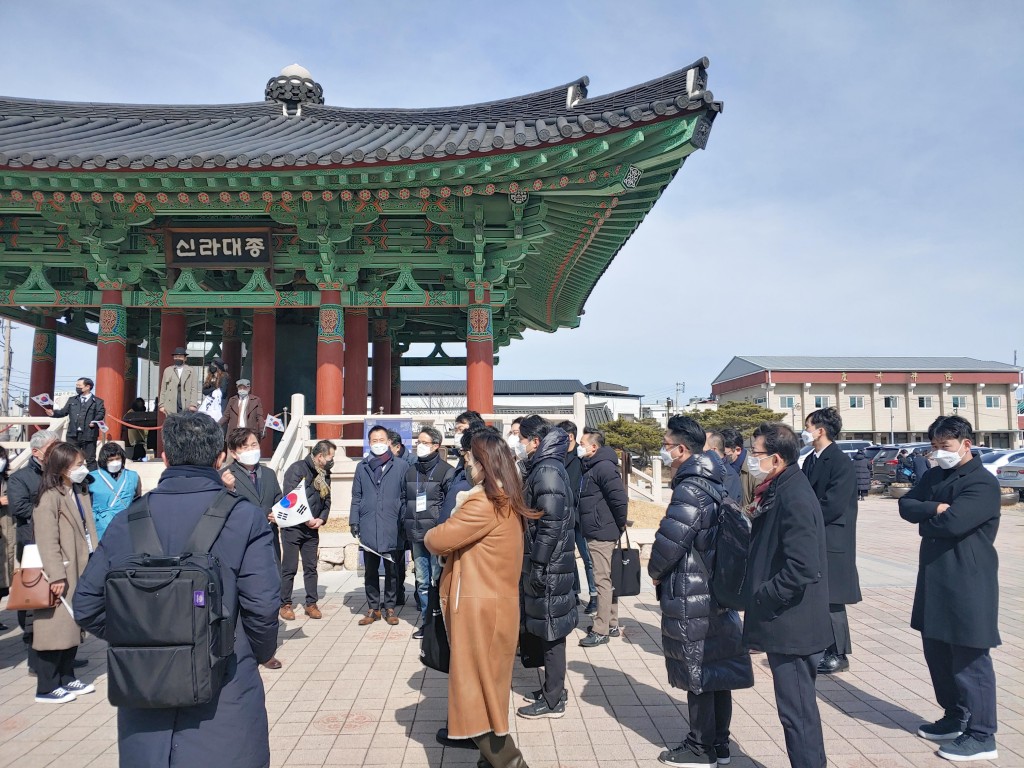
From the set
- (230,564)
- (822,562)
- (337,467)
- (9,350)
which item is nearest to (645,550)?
(337,467)

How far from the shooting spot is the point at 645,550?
9.88 meters

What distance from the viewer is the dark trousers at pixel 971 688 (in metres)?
3.85

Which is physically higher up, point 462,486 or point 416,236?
point 416,236

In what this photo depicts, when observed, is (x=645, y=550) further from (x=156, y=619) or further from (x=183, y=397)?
(x=156, y=619)

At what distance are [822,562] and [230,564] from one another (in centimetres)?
269

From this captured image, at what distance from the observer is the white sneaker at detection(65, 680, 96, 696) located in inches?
195

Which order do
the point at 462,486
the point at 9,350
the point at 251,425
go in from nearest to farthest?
the point at 462,486, the point at 251,425, the point at 9,350

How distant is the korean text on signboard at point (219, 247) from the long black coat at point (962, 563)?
991 centimetres

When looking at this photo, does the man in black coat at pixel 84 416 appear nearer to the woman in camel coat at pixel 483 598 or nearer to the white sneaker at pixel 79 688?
the white sneaker at pixel 79 688

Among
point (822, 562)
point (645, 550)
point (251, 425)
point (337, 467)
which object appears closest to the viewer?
point (822, 562)

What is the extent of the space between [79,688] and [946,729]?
5.75 metres

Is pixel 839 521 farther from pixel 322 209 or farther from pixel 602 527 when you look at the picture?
pixel 322 209

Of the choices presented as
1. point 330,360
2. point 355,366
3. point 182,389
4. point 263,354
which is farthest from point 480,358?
point 182,389

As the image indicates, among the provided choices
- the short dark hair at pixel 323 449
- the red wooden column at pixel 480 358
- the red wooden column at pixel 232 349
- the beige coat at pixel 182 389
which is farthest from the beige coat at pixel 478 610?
the red wooden column at pixel 232 349
